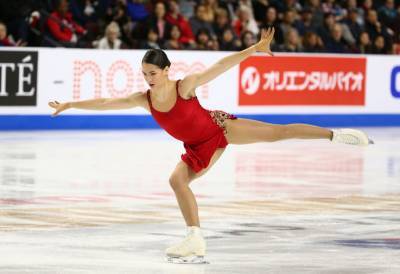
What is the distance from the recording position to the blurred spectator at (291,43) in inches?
802

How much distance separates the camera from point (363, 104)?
2059cm

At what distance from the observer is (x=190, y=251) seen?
7395mm

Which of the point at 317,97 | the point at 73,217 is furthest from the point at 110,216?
the point at 317,97

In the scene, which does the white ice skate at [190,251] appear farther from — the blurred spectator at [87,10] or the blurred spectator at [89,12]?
the blurred spectator at [87,10]

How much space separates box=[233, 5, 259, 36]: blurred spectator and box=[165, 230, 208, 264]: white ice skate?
43.9 feet

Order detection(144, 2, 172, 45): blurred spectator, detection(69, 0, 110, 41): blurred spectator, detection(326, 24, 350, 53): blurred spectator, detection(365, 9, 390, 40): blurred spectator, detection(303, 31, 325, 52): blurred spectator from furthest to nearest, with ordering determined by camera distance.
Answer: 1. detection(365, 9, 390, 40): blurred spectator
2. detection(326, 24, 350, 53): blurred spectator
3. detection(303, 31, 325, 52): blurred spectator
4. detection(144, 2, 172, 45): blurred spectator
5. detection(69, 0, 110, 41): blurred spectator

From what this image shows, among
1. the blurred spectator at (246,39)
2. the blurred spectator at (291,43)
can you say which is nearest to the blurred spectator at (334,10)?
the blurred spectator at (291,43)

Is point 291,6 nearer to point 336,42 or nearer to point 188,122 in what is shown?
point 336,42

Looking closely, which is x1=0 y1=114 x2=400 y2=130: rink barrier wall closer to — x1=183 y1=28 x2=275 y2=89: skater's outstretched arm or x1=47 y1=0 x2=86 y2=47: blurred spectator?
x1=47 y1=0 x2=86 y2=47: blurred spectator

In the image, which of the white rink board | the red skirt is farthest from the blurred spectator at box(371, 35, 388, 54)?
the red skirt

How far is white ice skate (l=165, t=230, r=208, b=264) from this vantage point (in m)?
7.38

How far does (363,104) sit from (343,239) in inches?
488

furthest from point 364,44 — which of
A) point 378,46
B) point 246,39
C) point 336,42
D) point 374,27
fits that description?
point 246,39

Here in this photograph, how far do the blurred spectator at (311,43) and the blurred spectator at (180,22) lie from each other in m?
A: 2.28
